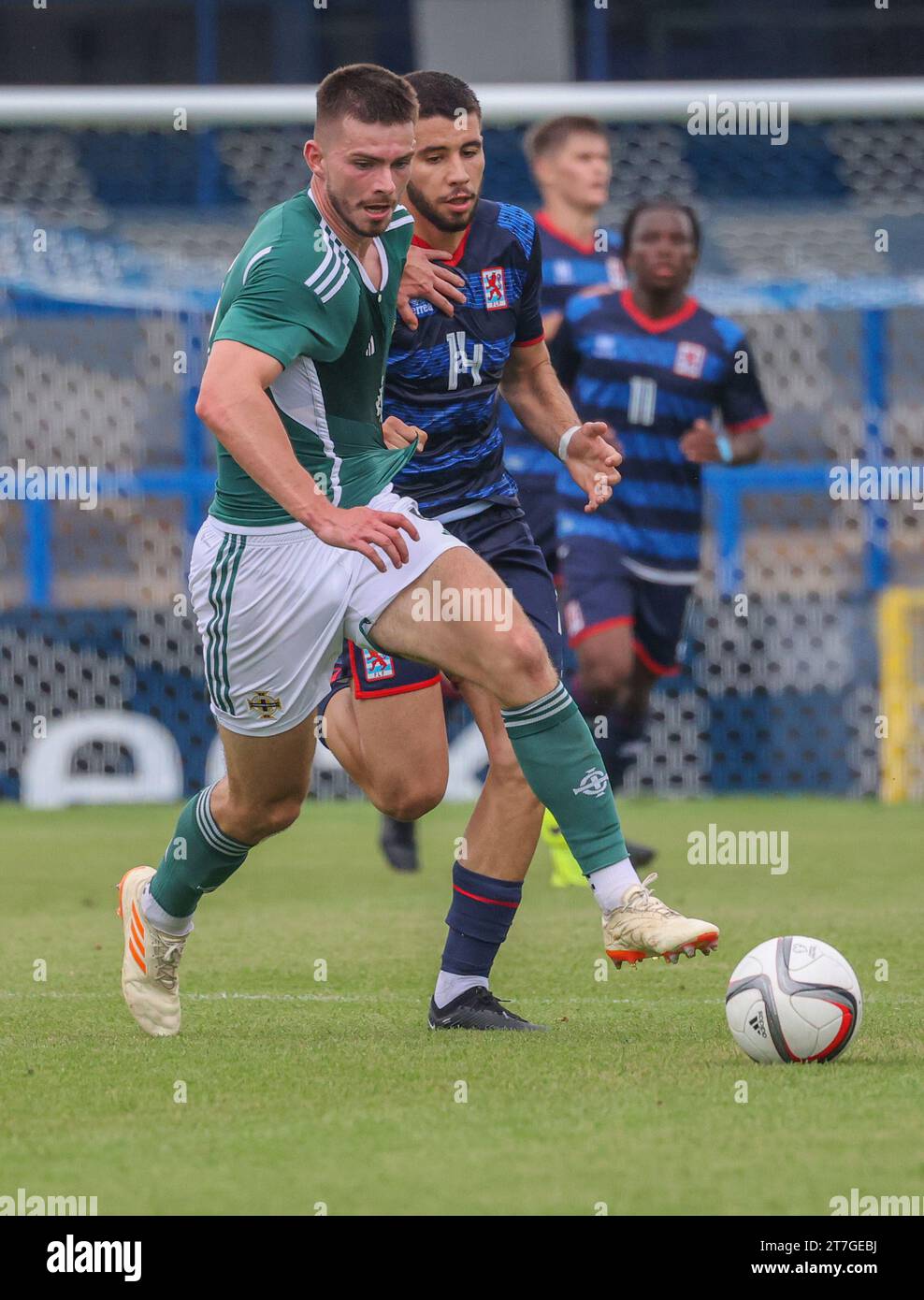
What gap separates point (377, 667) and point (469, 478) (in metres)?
0.57

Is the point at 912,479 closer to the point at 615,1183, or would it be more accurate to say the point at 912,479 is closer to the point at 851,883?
the point at 851,883

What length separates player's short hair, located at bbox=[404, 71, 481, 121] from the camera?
16.6ft

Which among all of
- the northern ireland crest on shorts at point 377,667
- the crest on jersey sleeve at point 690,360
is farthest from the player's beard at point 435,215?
the crest on jersey sleeve at point 690,360

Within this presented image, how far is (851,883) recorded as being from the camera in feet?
25.9

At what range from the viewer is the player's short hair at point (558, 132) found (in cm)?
834

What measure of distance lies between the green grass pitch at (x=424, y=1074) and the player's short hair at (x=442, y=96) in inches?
86.1

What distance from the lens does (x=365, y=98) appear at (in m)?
4.42

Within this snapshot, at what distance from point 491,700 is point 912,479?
8.00 metres

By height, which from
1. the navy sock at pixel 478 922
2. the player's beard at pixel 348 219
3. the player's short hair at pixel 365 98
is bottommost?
the navy sock at pixel 478 922

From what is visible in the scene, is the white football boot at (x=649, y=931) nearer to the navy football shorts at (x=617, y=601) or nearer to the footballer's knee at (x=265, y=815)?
the footballer's knee at (x=265, y=815)

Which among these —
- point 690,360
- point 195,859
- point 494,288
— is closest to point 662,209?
point 690,360

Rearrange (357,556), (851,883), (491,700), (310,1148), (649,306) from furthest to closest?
(649,306) < (851,883) < (491,700) < (357,556) < (310,1148)

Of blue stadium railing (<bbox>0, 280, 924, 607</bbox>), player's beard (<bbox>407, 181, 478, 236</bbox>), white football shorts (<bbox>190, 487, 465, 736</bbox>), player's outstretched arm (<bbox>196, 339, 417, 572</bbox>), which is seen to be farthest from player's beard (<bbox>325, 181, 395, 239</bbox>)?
blue stadium railing (<bbox>0, 280, 924, 607</bbox>)

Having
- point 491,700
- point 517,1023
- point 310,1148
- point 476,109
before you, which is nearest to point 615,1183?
point 310,1148
